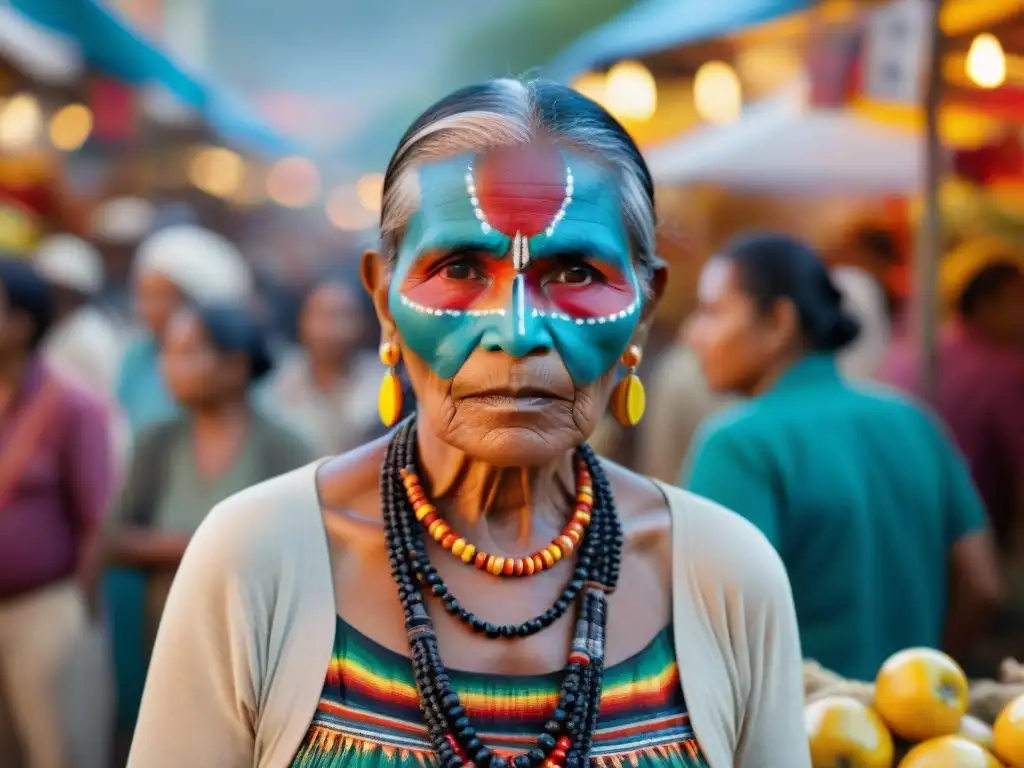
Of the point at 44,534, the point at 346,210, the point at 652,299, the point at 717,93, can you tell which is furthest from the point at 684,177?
the point at 346,210

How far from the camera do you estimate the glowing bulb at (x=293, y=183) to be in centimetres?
2208

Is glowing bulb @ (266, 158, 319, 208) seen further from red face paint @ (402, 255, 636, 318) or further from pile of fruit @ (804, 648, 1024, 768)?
red face paint @ (402, 255, 636, 318)

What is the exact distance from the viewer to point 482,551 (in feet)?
5.82

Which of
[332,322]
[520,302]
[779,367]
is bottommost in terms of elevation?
[332,322]

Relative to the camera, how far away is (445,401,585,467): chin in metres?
1.64

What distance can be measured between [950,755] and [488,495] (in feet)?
3.12

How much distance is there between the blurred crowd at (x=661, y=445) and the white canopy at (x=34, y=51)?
315 centimetres

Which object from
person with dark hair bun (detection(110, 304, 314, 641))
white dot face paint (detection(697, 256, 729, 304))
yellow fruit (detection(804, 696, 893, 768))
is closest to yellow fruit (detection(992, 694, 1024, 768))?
yellow fruit (detection(804, 696, 893, 768))

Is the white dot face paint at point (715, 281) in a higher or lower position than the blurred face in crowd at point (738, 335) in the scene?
higher

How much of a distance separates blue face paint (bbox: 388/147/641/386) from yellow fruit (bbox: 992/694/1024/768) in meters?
1.04

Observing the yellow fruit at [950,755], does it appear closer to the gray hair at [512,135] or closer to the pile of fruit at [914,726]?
the pile of fruit at [914,726]

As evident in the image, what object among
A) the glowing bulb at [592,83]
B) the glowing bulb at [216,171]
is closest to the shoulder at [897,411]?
the glowing bulb at [592,83]

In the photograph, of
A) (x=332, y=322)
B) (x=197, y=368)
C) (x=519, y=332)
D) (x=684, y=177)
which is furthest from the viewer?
(x=684, y=177)

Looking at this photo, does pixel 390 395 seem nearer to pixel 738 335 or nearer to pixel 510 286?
pixel 510 286
